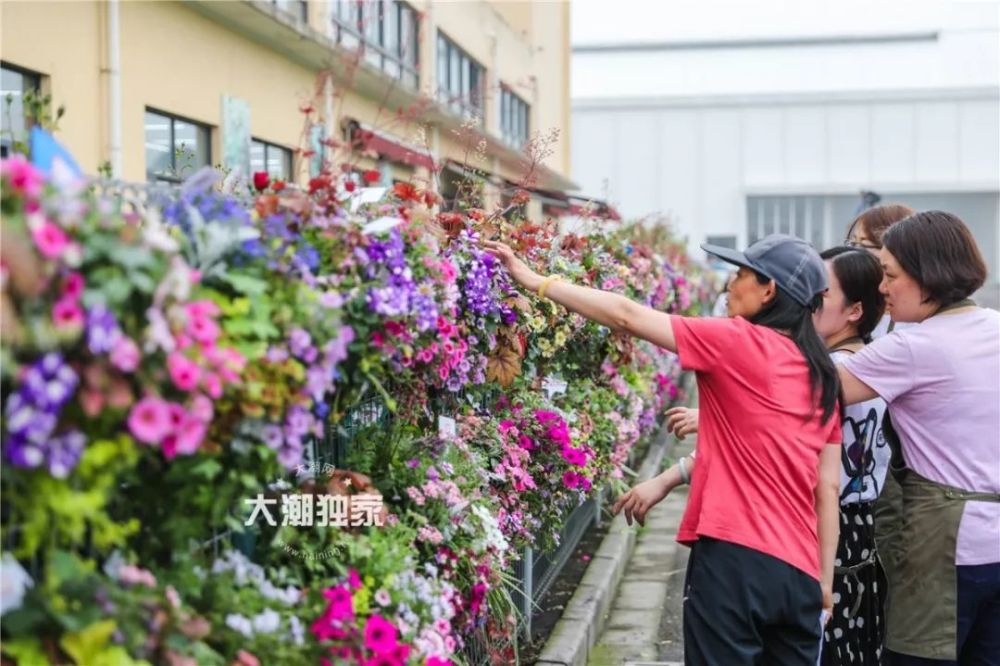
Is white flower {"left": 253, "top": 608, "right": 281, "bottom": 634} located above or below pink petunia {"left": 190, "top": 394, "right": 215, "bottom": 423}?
below

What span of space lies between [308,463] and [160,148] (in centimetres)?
1008

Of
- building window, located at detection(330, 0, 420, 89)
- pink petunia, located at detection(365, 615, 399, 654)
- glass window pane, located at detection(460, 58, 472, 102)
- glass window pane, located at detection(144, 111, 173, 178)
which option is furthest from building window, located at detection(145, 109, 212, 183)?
glass window pane, located at detection(460, 58, 472, 102)

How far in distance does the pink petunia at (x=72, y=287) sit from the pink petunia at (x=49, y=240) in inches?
1.9

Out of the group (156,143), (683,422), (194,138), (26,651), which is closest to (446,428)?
(683,422)

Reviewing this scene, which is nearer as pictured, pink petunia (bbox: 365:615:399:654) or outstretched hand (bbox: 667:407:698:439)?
pink petunia (bbox: 365:615:399:654)

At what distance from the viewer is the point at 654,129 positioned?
46344 millimetres

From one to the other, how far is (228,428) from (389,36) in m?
18.5

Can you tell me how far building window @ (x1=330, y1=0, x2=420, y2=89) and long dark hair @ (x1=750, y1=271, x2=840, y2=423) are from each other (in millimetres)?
14160

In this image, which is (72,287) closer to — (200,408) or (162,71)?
(200,408)

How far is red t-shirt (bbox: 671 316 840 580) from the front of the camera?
3117 mm

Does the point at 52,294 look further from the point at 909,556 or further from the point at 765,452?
the point at 909,556

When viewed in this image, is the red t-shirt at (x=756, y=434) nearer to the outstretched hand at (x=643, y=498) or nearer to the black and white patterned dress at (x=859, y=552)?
the outstretched hand at (x=643, y=498)

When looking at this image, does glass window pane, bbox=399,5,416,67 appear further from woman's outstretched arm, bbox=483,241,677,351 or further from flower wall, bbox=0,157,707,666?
woman's outstretched arm, bbox=483,241,677,351

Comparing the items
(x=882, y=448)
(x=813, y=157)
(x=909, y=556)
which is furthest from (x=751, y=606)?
(x=813, y=157)
